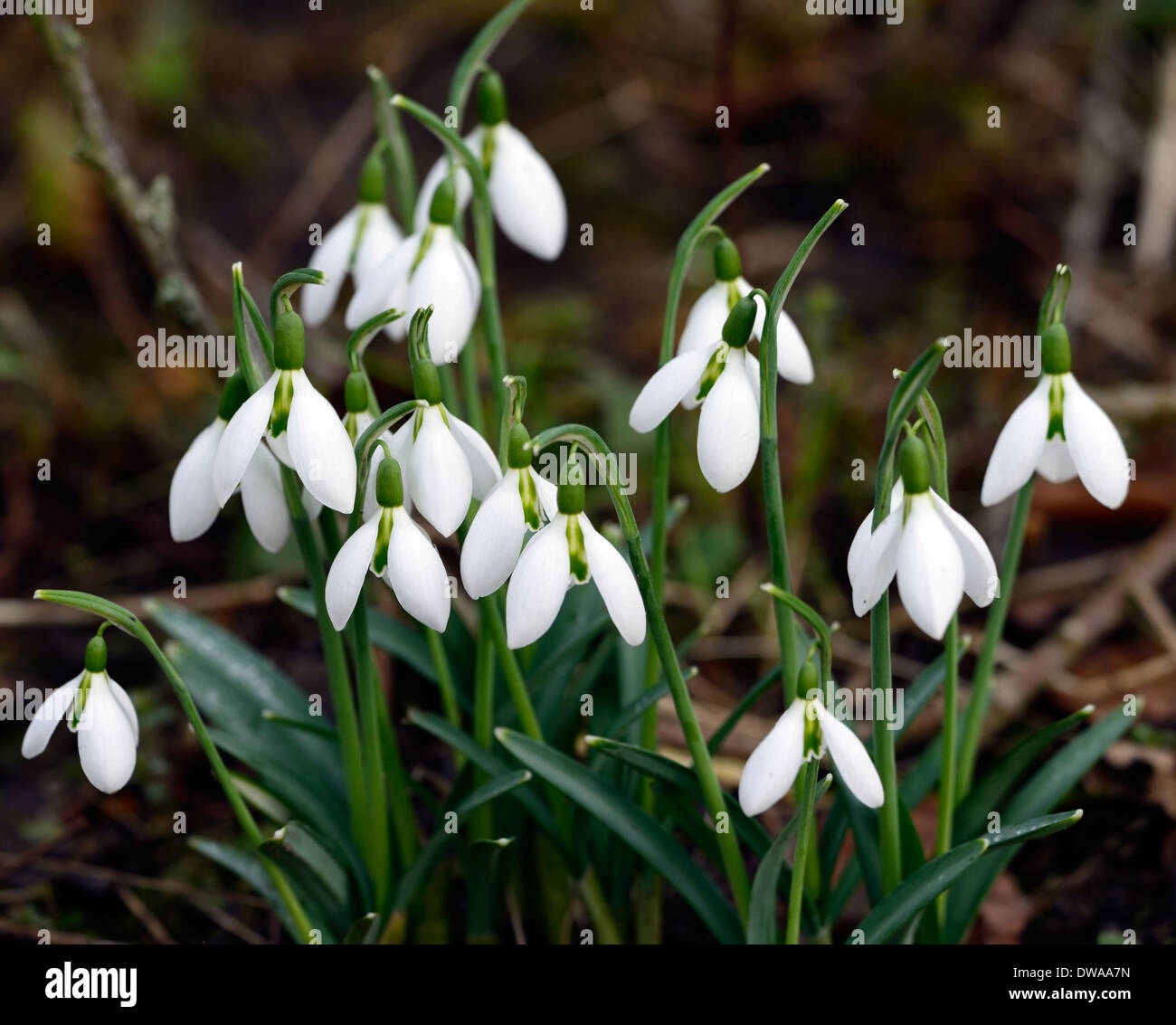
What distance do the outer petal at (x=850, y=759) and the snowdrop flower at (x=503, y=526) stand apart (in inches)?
13.2

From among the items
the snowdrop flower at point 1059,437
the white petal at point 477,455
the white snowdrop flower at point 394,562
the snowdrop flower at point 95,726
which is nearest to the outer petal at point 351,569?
the white snowdrop flower at point 394,562

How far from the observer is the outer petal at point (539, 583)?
1.11 m

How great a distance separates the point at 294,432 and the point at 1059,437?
0.75 meters

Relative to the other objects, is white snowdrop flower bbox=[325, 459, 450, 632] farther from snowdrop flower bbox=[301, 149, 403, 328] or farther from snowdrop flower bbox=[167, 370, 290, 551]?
snowdrop flower bbox=[301, 149, 403, 328]

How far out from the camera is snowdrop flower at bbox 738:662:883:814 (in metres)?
1.16

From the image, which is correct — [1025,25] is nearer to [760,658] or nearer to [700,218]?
[760,658]

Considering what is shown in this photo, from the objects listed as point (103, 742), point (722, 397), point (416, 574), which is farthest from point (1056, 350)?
point (103, 742)

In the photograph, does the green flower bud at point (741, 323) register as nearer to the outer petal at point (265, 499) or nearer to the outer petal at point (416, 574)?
the outer petal at point (416, 574)

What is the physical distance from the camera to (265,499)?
1274mm

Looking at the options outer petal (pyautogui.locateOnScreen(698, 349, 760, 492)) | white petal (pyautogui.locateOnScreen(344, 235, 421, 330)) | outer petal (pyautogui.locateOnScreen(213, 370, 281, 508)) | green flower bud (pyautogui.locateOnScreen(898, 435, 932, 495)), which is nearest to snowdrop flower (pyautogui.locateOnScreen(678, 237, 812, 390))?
outer petal (pyautogui.locateOnScreen(698, 349, 760, 492))

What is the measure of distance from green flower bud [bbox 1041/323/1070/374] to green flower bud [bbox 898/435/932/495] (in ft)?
0.63

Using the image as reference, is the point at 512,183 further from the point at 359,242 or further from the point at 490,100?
the point at 359,242

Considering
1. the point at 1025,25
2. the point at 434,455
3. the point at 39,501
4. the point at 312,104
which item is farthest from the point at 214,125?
the point at 434,455

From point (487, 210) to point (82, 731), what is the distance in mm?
716
